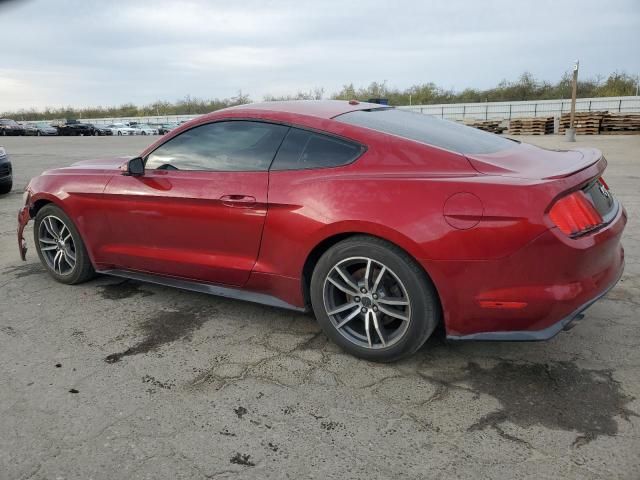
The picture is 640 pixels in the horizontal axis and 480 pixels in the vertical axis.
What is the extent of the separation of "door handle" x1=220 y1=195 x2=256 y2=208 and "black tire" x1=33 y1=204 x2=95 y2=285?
1.65 m

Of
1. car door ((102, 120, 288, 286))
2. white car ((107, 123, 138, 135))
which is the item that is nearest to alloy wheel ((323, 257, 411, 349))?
car door ((102, 120, 288, 286))

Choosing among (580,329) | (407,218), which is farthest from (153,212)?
(580,329)

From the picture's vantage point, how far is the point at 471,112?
49.4 meters

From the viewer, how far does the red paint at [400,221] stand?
263 centimetres

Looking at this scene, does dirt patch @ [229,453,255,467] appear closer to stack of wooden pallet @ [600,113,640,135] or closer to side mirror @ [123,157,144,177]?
side mirror @ [123,157,144,177]

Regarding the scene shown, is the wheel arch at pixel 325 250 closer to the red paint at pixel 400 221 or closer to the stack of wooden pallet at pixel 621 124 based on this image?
the red paint at pixel 400 221

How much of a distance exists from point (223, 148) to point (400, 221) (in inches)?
56.5

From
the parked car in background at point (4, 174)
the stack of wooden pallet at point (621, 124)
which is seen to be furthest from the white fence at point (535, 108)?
the parked car in background at point (4, 174)

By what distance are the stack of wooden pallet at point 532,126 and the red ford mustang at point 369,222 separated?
30.5m

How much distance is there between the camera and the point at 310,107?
3.65m

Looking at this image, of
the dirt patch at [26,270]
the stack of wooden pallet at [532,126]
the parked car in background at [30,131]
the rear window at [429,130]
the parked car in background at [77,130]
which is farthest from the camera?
the parked car in background at [77,130]

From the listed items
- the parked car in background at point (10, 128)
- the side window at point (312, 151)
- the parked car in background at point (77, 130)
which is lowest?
the parked car in background at point (77, 130)

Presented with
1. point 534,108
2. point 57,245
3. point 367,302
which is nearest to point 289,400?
point 367,302

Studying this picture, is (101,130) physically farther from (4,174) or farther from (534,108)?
(4,174)
